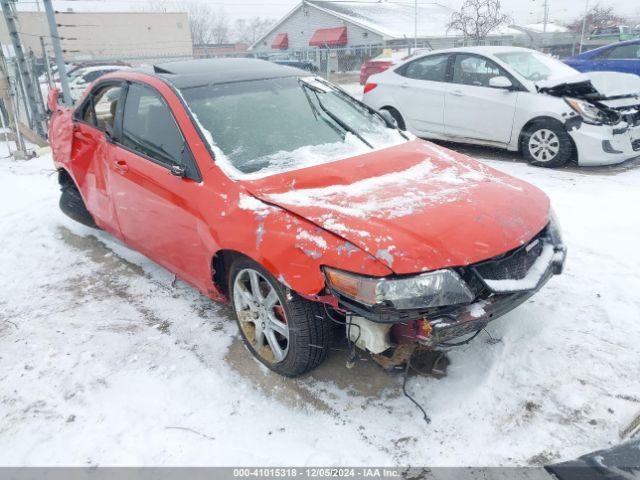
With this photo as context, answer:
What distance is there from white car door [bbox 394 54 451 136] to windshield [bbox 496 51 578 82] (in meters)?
0.89

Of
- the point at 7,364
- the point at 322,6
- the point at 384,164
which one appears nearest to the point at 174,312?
the point at 7,364

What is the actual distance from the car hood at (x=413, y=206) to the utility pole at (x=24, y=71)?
8351mm

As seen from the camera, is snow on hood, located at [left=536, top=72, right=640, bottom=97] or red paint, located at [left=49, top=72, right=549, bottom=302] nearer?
red paint, located at [left=49, top=72, right=549, bottom=302]

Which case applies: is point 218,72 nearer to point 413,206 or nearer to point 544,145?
point 413,206

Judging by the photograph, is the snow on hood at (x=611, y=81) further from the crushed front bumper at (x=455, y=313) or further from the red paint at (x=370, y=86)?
the crushed front bumper at (x=455, y=313)

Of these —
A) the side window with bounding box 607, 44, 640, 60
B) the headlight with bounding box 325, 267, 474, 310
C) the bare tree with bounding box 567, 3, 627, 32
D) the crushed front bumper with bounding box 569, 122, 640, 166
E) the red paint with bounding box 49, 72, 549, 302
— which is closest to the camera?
the headlight with bounding box 325, 267, 474, 310

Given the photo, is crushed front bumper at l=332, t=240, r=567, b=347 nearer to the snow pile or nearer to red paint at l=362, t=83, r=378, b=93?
the snow pile

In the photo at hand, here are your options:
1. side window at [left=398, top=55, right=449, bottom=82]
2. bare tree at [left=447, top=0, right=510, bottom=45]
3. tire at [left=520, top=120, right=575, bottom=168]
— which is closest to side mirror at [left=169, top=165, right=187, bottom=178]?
tire at [left=520, top=120, right=575, bottom=168]

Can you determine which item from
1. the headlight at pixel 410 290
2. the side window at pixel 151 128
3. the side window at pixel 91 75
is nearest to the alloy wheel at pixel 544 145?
the headlight at pixel 410 290

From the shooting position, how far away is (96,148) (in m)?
4.09

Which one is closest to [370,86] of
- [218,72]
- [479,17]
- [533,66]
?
[533,66]

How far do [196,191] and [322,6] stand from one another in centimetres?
3916

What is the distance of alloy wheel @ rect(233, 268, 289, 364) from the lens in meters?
2.71

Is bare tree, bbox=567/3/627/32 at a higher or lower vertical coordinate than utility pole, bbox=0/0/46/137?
higher
